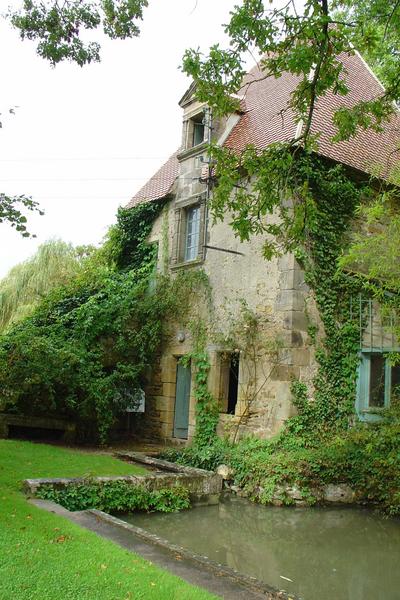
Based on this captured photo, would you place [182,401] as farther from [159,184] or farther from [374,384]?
[159,184]

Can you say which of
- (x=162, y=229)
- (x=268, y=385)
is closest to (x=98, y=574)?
(x=268, y=385)

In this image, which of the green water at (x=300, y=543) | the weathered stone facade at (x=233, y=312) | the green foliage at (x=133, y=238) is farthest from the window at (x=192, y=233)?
the green water at (x=300, y=543)

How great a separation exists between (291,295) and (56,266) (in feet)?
47.2

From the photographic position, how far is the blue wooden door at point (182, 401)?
1269cm

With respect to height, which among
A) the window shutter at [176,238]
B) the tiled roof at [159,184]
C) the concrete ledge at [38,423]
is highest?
the tiled roof at [159,184]

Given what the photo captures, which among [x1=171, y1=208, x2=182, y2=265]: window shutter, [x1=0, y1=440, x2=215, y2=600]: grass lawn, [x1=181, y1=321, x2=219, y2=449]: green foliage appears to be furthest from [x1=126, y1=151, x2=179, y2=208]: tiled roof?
[x1=0, y1=440, x2=215, y2=600]: grass lawn

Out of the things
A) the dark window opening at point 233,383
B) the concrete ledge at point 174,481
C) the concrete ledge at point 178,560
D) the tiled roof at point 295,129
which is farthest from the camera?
the dark window opening at point 233,383

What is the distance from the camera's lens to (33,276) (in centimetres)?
2239

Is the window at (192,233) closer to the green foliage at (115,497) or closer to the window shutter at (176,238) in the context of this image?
the window shutter at (176,238)

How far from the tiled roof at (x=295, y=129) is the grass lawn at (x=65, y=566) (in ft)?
25.4

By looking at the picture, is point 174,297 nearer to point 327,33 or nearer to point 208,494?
point 208,494

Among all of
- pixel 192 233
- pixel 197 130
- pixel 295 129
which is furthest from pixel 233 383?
pixel 197 130

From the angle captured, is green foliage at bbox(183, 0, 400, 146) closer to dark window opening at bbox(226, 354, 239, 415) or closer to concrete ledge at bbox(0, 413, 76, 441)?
dark window opening at bbox(226, 354, 239, 415)

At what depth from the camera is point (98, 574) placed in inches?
168
